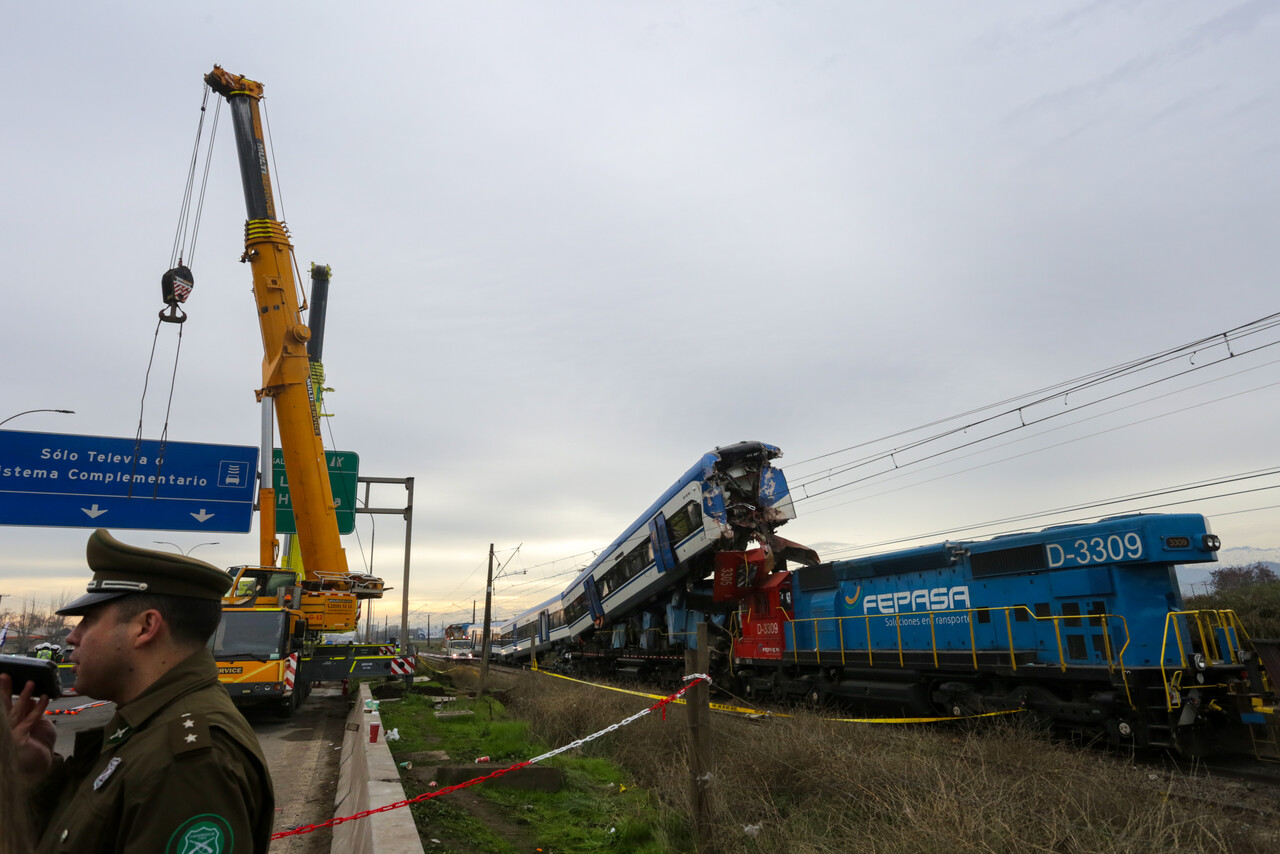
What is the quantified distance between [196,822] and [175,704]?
0.34 m

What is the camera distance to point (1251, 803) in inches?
282

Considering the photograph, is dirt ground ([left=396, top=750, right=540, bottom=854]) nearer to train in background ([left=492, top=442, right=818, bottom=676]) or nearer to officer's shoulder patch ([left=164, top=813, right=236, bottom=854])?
officer's shoulder patch ([left=164, top=813, right=236, bottom=854])

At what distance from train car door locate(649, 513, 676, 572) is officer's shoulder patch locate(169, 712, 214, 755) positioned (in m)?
16.1

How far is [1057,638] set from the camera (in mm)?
10508

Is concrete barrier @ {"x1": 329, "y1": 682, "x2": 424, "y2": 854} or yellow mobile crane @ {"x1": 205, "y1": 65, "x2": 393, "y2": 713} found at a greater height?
yellow mobile crane @ {"x1": 205, "y1": 65, "x2": 393, "y2": 713}

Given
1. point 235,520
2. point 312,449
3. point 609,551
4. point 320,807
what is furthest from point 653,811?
point 609,551

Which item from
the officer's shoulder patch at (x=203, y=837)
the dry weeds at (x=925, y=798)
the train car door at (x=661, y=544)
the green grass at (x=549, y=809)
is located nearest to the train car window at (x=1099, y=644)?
the dry weeds at (x=925, y=798)

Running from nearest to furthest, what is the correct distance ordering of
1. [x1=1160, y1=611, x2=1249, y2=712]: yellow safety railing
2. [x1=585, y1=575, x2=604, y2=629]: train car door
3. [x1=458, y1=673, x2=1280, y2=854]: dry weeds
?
[x1=458, y1=673, x2=1280, y2=854]: dry weeds
[x1=1160, y1=611, x2=1249, y2=712]: yellow safety railing
[x1=585, y1=575, x2=604, y2=629]: train car door

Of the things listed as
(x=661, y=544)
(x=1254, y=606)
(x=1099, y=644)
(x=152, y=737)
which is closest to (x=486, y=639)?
(x=661, y=544)

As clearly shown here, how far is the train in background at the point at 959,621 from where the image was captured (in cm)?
941

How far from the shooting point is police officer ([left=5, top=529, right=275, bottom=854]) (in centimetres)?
162

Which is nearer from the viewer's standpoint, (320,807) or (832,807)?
(832,807)

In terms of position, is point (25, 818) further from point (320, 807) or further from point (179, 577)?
point (320, 807)

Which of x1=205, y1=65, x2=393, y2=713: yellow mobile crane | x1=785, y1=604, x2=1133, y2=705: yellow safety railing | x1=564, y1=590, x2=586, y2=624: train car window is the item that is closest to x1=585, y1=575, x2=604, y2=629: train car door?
x1=564, y1=590, x2=586, y2=624: train car window
